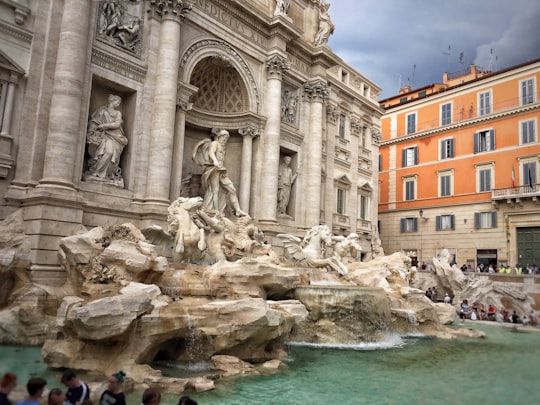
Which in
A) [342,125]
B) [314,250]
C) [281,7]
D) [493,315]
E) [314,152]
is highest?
[281,7]

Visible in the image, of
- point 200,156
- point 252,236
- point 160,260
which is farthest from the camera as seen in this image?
point 200,156

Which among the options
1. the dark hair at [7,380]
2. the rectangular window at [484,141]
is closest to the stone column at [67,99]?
the dark hair at [7,380]

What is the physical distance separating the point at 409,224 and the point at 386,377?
78.6 ft

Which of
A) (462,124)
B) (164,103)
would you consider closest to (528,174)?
(462,124)

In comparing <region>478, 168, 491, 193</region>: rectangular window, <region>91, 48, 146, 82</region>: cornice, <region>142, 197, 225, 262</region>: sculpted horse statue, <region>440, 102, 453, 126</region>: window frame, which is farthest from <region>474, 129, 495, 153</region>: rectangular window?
<region>91, 48, 146, 82</region>: cornice

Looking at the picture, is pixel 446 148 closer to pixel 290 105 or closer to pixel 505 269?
pixel 505 269

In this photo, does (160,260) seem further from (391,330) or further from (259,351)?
(391,330)

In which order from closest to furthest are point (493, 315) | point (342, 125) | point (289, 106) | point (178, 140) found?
point (178, 140)
point (493, 315)
point (289, 106)
point (342, 125)

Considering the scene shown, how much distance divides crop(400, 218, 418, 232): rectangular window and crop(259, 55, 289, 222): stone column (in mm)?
15271

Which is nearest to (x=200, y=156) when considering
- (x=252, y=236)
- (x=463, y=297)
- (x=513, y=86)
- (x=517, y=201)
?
(x=252, y=236)

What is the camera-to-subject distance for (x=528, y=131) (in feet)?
83.3

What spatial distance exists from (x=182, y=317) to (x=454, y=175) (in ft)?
81.2

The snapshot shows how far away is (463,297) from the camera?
2011 centimetres

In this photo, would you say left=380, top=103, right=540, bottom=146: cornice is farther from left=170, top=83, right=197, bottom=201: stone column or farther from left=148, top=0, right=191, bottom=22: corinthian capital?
left=148, top=0, right=191, bottom=22: corinthian capital
